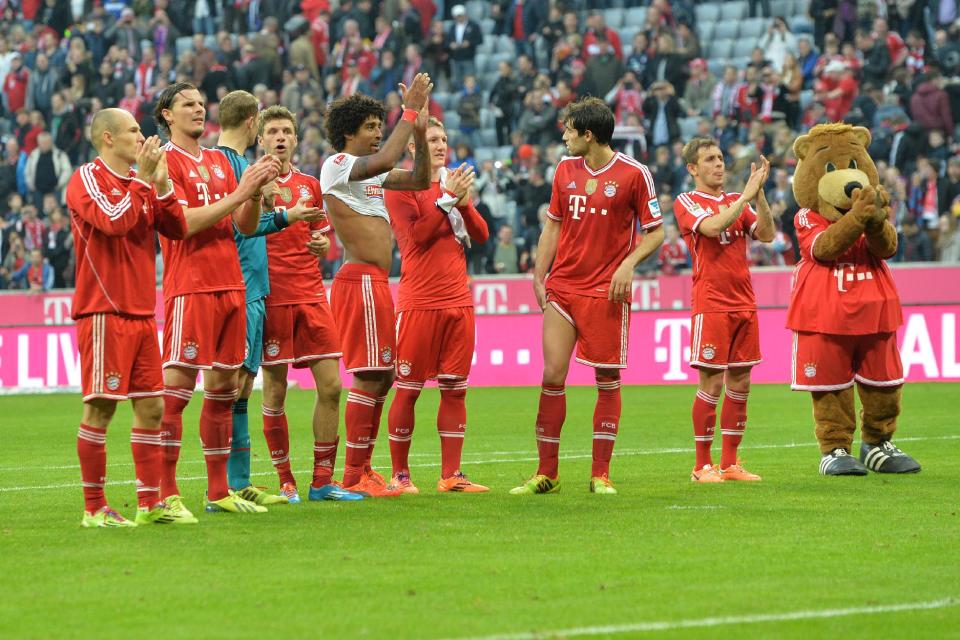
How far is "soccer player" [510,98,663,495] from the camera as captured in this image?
9141 millimetres

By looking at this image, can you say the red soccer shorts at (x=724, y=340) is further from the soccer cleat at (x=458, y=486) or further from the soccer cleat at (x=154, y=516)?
the soccer cleat at (x=154, y=516)

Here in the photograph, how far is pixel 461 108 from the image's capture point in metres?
26.2

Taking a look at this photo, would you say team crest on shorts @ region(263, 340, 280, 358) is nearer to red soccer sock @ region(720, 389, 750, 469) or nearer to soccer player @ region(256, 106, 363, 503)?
soccer player @ region(256, 106, 363, 503)

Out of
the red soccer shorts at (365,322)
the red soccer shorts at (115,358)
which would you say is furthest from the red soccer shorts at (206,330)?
the red soccer shorts at (365,322)

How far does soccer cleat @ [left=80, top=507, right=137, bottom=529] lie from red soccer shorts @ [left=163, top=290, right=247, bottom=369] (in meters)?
0.83

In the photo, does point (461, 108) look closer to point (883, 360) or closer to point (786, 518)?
point (883, 360)

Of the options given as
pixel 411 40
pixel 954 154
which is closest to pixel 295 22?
pixel 411 40

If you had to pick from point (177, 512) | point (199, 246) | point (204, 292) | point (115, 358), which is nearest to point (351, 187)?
point (199, 246)

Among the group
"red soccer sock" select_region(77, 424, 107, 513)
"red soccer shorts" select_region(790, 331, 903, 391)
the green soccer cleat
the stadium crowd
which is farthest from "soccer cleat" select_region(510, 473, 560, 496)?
the stadium crowd

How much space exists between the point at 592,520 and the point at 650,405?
29.4 ft

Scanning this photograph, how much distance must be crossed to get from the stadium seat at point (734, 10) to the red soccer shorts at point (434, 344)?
1760cm

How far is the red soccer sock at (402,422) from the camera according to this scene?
9477 millimetres

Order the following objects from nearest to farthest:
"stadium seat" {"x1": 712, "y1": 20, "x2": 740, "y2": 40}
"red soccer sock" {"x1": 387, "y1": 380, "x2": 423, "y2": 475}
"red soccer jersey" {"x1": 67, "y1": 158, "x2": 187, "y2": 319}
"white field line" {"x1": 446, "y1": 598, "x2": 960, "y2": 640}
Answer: "white field line" {"x1": 446, "y1": 598, "x2": 960, "y2": 640} < "red soccer jersey" {"x1": 67, "y1": 158, "x2": 187, "y2": 319} < "red soccer sock" {"x1": 387, "y1": 380, "x2": 423, "y2": 475} < "stadium seat" {"x1": 712, "y1": 20, "x2": 740, "y2": 40}

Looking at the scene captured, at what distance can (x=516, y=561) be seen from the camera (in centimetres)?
657
